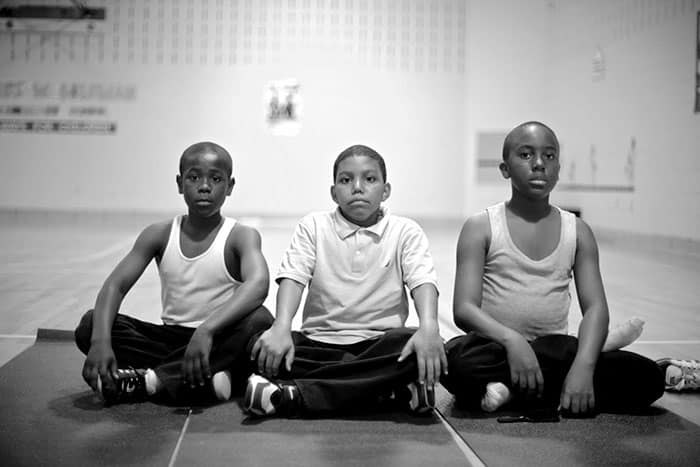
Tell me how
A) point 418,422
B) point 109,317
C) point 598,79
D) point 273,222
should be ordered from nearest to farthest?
point 418,422 → point 109,317 → point 598,79 → point 273,222

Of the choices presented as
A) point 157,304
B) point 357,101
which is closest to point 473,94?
point 357,101

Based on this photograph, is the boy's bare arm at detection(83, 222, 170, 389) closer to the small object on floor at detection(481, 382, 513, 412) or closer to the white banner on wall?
the small object on floor at detection(481, 382, 513, 412)

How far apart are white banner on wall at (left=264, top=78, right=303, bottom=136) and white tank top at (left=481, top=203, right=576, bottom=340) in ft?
20.1

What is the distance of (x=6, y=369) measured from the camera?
193cm

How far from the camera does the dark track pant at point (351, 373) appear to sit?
159 centimetres

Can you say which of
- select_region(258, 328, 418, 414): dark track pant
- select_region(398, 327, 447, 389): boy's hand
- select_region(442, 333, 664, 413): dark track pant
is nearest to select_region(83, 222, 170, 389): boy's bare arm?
select_region(258, 328, 418, 414): dark track pant

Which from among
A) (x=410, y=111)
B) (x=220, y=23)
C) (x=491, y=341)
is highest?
(x=220, y=23)

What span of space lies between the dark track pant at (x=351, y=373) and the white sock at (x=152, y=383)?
0.28m

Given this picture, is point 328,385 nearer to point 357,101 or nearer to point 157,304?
point 157,304

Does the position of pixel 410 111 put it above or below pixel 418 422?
above

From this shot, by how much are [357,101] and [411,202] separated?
120 centimetres

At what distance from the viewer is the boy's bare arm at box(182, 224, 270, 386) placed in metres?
1.63

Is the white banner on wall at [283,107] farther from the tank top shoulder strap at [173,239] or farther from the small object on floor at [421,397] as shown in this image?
the small object on floor at [421,397]

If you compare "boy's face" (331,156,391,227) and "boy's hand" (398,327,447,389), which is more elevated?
"boy's face" (331,156,391,227)
